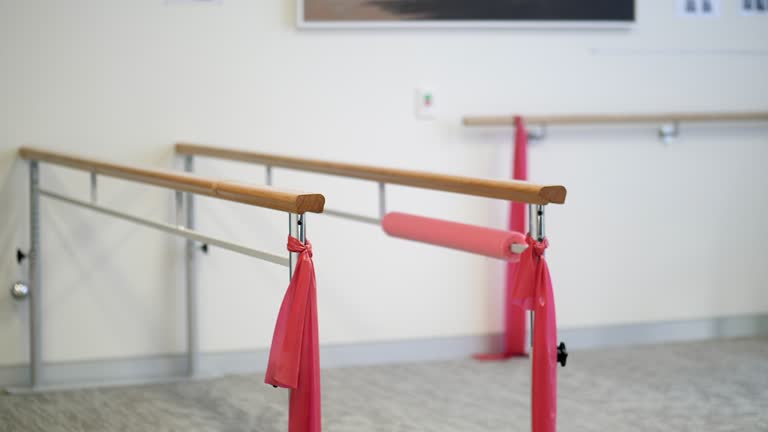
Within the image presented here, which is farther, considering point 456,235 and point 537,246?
point 456,235

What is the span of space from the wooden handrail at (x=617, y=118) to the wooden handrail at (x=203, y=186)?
1.56 m

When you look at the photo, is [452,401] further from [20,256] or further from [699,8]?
[699,8]

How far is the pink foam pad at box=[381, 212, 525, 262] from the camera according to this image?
2.31m

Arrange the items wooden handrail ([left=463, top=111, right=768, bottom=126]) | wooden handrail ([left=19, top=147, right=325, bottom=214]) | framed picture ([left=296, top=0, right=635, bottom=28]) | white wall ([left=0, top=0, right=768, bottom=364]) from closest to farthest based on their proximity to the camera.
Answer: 1. wooden handrail ([left=19, top=147, right=325, bottom=214])
2. white wall ([left=0, top=0, right=768, bottom=364])
3. framed picture ([left=296, top=0, right=635, bottom=28])
4. wooden handrail ([left=463, top=111, right=768, bottom=126])

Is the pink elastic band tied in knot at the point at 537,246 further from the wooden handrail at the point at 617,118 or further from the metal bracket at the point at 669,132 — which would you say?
the metal bracket at the point at 669,132

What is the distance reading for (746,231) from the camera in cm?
459

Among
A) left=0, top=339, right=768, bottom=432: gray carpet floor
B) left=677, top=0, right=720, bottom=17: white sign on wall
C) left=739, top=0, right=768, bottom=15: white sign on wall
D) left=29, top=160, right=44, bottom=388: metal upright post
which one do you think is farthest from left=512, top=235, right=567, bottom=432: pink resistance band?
left=739, top=0, right=768, bottom=15: white sign on wall

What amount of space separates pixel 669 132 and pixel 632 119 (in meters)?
0.28

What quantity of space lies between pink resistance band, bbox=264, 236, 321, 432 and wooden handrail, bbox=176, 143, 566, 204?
0.48 metres

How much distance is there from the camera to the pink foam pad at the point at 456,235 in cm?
231

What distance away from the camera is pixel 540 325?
2164 mm

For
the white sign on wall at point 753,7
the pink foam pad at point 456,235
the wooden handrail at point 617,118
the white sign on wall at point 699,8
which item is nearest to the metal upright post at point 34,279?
the pink foam pad at point 456,235

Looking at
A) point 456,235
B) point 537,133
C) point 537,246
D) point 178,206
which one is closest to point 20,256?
point 178,206

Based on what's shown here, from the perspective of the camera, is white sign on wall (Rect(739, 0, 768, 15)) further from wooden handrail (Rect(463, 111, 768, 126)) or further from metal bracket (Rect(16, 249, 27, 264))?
metal bracket (Rect(16, 249, 27, 264))
